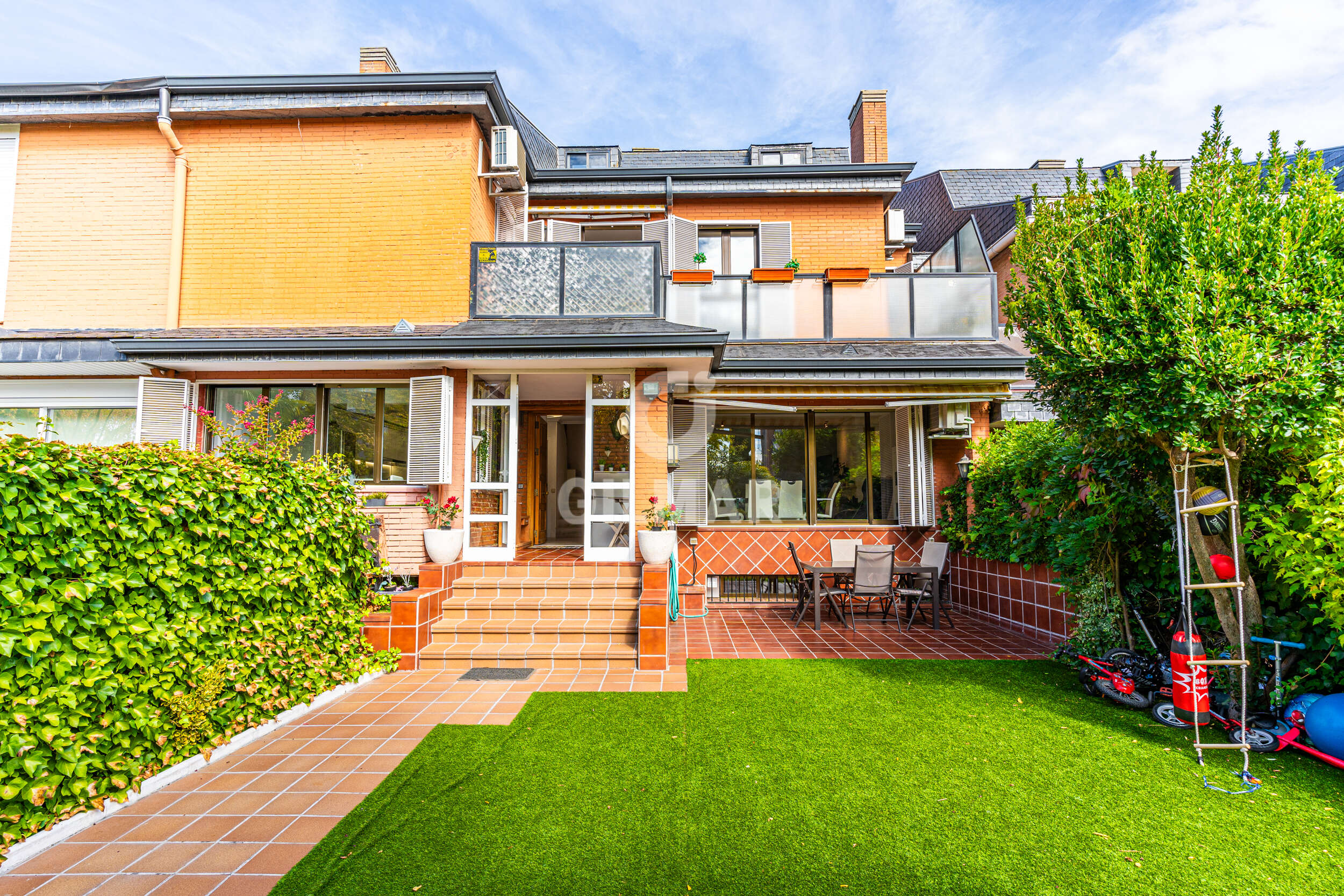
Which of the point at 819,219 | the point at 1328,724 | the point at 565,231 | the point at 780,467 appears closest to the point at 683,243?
the point at 565,231

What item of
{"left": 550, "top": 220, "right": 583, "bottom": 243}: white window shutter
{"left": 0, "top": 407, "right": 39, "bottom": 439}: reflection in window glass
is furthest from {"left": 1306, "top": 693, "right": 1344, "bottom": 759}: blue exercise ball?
{"left": 0, "top": 407, "right": 39, "bottom": 439}: reflection in window glass

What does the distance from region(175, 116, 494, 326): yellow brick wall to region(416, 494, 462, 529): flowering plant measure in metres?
2.62

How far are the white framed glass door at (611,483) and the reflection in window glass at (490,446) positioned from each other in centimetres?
115

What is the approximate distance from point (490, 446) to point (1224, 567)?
302 inches

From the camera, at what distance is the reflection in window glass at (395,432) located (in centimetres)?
847

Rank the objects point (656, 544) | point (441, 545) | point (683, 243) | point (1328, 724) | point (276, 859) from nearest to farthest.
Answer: point (276, 859) → point (1328, 724) → point (441, 545) → point (656, 544) → point (683, 243)

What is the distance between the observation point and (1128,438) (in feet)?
16.2

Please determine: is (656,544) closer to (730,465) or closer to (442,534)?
(442,534)

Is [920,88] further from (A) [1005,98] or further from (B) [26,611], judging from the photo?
(B) [26,611]

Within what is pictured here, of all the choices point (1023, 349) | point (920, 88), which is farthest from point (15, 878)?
point (920, 88)

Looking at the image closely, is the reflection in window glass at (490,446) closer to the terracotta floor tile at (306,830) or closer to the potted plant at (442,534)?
the potted plant at (442,534)

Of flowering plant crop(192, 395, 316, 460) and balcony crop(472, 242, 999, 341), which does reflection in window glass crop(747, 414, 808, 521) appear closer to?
balcony crop(472, 242, 999, 341)

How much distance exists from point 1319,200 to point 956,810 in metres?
4.68

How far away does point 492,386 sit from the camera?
339 inches
